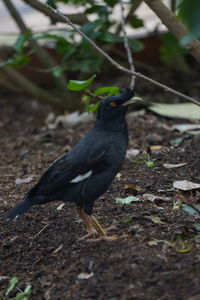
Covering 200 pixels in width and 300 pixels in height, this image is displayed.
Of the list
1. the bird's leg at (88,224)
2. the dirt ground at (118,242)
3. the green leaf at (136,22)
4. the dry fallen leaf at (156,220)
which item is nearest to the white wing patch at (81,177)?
the bird's leg at (88,224)

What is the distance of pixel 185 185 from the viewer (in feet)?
14.1

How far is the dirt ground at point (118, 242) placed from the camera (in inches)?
116

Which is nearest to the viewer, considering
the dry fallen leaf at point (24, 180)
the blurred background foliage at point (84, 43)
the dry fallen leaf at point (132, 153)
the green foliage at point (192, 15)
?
the green foliage at point (192, 15)

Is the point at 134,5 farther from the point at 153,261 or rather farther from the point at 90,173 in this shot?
the point at 153,261

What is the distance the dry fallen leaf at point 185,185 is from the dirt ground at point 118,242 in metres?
0.05

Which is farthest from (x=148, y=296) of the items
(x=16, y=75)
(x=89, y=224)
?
(x=16, y=75)

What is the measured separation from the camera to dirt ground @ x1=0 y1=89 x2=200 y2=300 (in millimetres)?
2949

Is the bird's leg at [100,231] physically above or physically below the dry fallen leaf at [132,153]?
above

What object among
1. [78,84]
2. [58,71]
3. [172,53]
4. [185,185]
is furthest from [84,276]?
[172,53]

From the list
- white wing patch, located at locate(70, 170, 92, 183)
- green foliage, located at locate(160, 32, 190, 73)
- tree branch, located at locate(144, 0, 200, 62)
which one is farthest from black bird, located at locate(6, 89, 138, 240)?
green foliage, located at locate(160, 32, 190, 73)

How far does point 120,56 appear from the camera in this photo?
846 centimetres

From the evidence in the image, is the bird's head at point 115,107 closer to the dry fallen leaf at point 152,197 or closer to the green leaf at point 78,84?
the green leaf at point 78,84

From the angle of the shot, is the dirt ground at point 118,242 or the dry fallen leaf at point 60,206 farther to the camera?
the dry fallen leaf at point 60,206

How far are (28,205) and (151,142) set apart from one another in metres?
2.51
